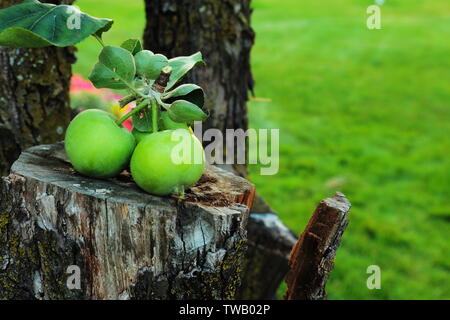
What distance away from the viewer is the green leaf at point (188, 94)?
1962mm

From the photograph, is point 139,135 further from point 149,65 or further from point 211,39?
point 211,39

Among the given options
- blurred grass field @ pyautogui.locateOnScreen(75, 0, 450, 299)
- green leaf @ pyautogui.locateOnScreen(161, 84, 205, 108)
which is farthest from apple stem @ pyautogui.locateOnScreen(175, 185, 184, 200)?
blurred grass field @ pyautogui.locateOnScreen(75, 0, 450, 299)

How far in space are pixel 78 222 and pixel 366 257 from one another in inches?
110

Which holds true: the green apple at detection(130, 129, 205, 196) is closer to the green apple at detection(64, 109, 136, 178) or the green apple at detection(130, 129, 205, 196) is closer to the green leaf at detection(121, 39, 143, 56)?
the green apple at detection(64, 109, 136, 178)

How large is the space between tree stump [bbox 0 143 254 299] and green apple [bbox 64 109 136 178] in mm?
60

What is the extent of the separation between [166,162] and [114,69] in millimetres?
411

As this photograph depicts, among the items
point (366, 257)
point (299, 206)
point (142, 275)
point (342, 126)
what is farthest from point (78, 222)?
point (342, 126)

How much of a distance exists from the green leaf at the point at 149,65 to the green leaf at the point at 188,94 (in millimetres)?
89

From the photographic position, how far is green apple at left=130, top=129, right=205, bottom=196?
5.74 ft

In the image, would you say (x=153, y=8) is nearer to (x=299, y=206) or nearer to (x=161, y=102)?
(x=161, y=102)

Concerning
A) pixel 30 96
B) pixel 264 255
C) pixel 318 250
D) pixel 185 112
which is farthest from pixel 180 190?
pixel 264 255

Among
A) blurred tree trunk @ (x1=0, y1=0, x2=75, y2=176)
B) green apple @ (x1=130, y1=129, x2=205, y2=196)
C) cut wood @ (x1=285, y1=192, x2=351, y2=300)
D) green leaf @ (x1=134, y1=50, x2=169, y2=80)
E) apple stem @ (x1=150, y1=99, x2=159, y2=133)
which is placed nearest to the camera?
green apple @ (x1=130, y1=129, x2=205, y2=196)

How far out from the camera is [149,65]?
199cm

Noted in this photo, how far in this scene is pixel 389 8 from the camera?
1444cm
